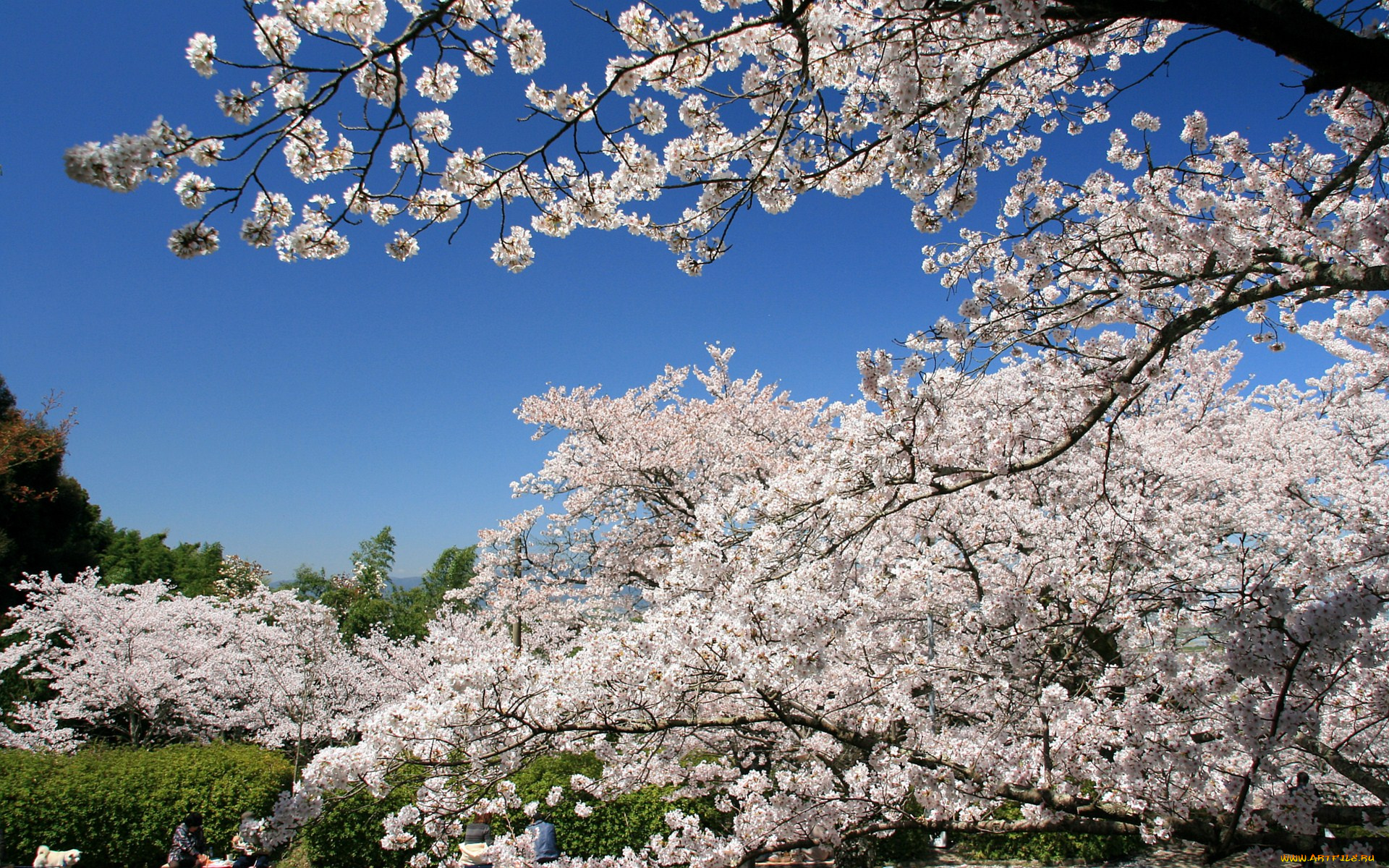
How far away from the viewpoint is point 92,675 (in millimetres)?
10859

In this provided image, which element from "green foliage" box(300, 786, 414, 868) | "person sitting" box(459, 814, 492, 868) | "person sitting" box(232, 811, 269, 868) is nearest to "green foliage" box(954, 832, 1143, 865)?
"person sitting" box(459, 814, 492, 868)

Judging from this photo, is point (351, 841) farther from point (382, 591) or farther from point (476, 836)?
point (382, 591)

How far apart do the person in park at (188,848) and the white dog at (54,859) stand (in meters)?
1.75

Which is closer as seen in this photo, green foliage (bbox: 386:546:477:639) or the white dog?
the white dog

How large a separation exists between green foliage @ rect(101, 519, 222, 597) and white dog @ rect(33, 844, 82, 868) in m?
16.6

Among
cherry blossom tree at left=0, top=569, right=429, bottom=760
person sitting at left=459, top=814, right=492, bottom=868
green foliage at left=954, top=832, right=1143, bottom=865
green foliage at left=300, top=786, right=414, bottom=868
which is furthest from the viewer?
cherry blossom tree at left=0, top=569, right=429, bottom=760

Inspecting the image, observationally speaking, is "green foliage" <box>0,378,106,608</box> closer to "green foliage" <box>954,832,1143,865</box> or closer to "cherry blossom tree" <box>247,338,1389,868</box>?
"cherry blossom tree" <box>247,338,1389,868</box>

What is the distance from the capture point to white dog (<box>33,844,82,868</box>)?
7543 mm

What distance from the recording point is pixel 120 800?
811 centimetres

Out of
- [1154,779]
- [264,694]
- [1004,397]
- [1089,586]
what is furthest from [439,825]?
[264,694]

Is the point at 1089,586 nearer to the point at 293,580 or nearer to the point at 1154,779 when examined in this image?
the point at 1154,779

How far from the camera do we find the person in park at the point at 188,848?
273 inches

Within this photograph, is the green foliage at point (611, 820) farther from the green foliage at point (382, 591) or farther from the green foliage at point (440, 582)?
the green foliage at point (440, 582)

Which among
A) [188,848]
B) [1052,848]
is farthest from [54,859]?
[1052,848]
